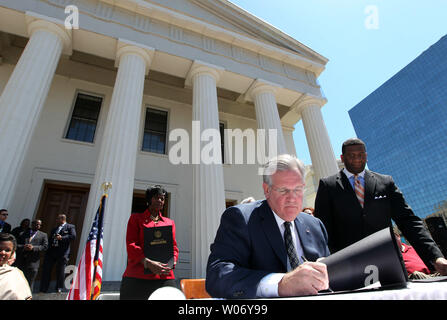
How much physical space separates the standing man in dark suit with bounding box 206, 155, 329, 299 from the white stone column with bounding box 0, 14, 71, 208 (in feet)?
19.0

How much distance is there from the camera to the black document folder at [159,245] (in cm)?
294

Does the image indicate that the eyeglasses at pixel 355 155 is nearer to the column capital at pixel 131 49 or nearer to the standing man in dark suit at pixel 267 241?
the standing man in dark suit at pixel 267 241

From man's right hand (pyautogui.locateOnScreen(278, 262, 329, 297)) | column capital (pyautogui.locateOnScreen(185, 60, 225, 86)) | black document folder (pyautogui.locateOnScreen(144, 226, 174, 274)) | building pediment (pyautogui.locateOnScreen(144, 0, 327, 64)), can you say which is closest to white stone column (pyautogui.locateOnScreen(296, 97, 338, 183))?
building pediment (pyautogui.locateOnScreen(144, 0, 327, 64))

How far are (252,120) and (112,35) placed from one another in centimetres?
733

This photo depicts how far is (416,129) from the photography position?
52.5 metres

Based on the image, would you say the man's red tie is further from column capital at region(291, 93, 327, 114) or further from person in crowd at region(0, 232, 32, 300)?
column capital at region(291, 93, 327, 114)

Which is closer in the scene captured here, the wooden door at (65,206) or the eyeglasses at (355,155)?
the eyeglasses at (355,155)

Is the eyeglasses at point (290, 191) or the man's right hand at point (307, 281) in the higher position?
the eyeglasses at point (290, 191)

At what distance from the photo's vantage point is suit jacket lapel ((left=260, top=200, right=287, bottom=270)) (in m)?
1.46

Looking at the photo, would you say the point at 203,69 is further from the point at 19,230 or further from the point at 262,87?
the point at 19,230

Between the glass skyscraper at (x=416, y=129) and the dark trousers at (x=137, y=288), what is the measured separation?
6348cm

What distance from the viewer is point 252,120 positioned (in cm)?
1263

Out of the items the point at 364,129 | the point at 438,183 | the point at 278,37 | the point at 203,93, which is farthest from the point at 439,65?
the point at 203,93
